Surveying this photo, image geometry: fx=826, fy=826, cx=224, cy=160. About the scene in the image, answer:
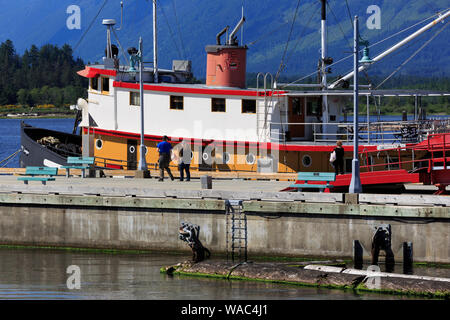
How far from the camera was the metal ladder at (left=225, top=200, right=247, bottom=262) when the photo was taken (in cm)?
2625

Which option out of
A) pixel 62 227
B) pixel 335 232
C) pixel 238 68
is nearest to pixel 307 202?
pixel 335 232

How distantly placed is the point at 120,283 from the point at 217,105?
1396 centimetres

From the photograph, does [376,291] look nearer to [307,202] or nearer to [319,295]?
[319,295]

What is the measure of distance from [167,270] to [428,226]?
25.8 ft

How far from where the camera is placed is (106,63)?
40.2m

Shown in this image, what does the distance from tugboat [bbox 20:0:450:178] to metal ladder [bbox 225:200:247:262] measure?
23.4ft

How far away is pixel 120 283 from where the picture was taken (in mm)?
24000

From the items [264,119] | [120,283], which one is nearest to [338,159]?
[264,119]

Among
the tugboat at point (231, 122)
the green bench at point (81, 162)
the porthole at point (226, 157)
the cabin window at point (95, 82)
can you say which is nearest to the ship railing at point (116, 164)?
the tugboat at point (231, 122)

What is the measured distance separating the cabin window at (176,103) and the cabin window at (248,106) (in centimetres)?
295

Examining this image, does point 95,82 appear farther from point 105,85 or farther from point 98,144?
point 98,144

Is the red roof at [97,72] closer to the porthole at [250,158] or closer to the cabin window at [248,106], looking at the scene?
the cabin window at [248,106]
